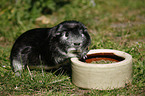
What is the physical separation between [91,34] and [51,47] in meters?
1.60

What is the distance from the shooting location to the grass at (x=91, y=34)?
2801 mm

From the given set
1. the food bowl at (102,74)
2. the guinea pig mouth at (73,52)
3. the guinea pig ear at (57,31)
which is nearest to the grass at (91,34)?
the food bowl at (102,74)

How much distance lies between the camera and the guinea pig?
2.74 meters

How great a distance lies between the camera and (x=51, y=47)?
9.40ft

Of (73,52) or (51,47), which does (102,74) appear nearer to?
(73,52)

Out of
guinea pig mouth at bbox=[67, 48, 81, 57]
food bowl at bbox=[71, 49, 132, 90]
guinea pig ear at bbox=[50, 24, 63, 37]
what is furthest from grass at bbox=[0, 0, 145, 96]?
guinea pig ear at bbox=[50, 24, 63, 37]

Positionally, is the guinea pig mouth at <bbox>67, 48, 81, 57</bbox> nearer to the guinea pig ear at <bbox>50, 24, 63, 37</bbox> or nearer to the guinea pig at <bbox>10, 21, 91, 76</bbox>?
the guinea pig at <bbox>10, 21, 91, 76</bbox>

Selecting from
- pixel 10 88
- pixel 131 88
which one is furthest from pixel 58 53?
pixel 131 88

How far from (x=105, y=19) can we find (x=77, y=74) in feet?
11.3

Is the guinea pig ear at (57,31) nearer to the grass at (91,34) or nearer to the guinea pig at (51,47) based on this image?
the guinea pig at (51,47)

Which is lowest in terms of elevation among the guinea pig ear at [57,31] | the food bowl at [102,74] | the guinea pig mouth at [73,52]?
the food bowl at [102,74]

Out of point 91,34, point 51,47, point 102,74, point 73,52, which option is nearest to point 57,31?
point 51,47

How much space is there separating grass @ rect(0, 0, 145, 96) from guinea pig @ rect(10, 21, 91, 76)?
0.18m

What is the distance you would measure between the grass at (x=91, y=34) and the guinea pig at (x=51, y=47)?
18 cm
